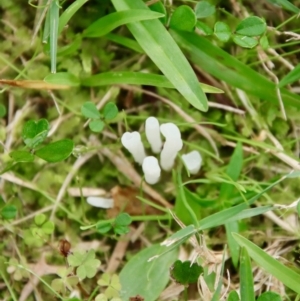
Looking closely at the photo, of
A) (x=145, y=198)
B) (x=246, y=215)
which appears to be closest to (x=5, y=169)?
(x=145, y=198)

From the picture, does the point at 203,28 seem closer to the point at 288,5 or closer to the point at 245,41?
the point at 245,41

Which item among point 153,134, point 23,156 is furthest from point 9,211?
point 153,134

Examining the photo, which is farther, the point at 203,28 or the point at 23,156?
the point at 203,28

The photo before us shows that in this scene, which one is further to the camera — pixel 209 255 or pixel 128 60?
pixel 128 60

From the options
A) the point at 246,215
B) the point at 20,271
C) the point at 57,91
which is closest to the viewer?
the point at 246,215

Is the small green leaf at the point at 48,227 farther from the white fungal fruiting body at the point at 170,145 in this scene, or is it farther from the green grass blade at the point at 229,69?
the green grass blade at the point at 229,69

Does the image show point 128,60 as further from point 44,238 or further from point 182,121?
point 44,238

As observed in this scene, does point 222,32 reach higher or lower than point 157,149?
higher
